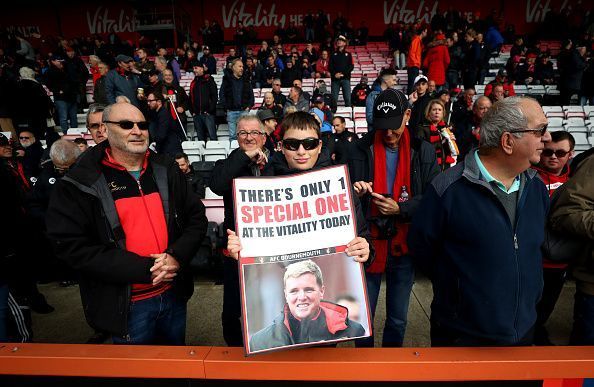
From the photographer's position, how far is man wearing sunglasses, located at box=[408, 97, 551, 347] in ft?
4.76

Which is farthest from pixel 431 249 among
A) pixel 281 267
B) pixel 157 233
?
pixel 157 233

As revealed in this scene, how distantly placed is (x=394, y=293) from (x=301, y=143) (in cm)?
134

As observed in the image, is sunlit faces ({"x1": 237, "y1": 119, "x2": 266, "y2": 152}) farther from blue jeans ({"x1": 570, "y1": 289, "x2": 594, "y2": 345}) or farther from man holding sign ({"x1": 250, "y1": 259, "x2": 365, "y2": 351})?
blue jeans ({"x1": 570, "y1": 289, "x2": 594, "y2": 345})

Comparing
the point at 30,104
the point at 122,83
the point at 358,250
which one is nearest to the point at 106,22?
the point at 30,104

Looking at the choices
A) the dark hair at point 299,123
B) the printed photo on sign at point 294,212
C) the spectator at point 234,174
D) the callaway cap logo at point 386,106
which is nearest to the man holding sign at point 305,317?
the printed photo on sign at point 294,212

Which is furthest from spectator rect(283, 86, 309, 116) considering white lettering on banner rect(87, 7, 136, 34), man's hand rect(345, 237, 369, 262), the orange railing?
white lettering on banner rect(87, 7, 136, 34)

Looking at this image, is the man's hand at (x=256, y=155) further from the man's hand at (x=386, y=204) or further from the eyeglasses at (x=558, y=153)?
the eyeglasses at (x=558, y=153)

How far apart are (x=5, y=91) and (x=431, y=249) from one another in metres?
9.31

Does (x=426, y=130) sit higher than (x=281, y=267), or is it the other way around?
(x=426, y=130)

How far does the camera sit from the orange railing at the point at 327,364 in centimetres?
122

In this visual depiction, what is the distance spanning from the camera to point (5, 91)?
736cm

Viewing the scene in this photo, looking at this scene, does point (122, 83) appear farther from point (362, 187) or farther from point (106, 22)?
point (106, 22)

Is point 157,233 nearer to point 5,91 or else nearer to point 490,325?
point 490,325

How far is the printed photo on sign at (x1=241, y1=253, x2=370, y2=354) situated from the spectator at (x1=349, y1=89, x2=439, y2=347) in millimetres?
889
